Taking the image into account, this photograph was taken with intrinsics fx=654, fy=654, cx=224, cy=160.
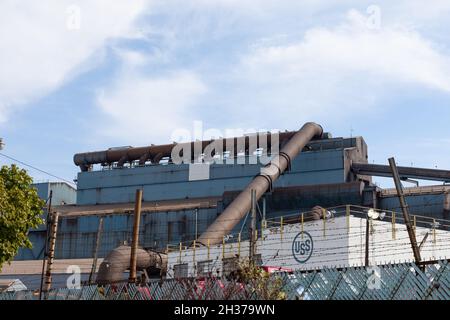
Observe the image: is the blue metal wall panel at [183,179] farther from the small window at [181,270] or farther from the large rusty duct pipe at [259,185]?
the small window at [181,270]

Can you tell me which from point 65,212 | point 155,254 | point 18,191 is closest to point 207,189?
point 65,212

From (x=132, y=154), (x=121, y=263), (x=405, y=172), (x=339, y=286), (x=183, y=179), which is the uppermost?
(x=132, y=154)

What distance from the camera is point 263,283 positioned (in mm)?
17359

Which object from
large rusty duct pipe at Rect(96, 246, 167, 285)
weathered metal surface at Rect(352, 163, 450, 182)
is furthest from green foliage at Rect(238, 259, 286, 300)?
weathered metal surface at Rect(352, 163, 450, 182)

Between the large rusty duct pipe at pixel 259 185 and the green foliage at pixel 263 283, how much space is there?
2347 cm

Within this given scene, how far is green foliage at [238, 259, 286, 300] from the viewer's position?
17.2m

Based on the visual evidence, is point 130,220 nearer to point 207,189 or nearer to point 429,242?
point 207,189

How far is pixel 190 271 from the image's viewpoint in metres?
40.2

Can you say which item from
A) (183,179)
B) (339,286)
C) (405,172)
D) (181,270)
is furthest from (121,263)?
(405,172)

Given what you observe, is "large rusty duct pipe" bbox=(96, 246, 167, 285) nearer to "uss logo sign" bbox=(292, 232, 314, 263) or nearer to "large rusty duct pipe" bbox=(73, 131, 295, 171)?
"uss logo sign" bbox=(292, 232, 314, 263)

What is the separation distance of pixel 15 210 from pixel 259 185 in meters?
27.7

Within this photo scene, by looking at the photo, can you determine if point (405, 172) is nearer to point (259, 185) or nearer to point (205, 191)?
point (259, 185)

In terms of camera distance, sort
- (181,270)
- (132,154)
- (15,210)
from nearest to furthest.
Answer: (15,210), (181,270), (132,154)

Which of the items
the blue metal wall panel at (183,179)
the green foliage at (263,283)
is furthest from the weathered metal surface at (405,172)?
the green foliage at (263,283)
